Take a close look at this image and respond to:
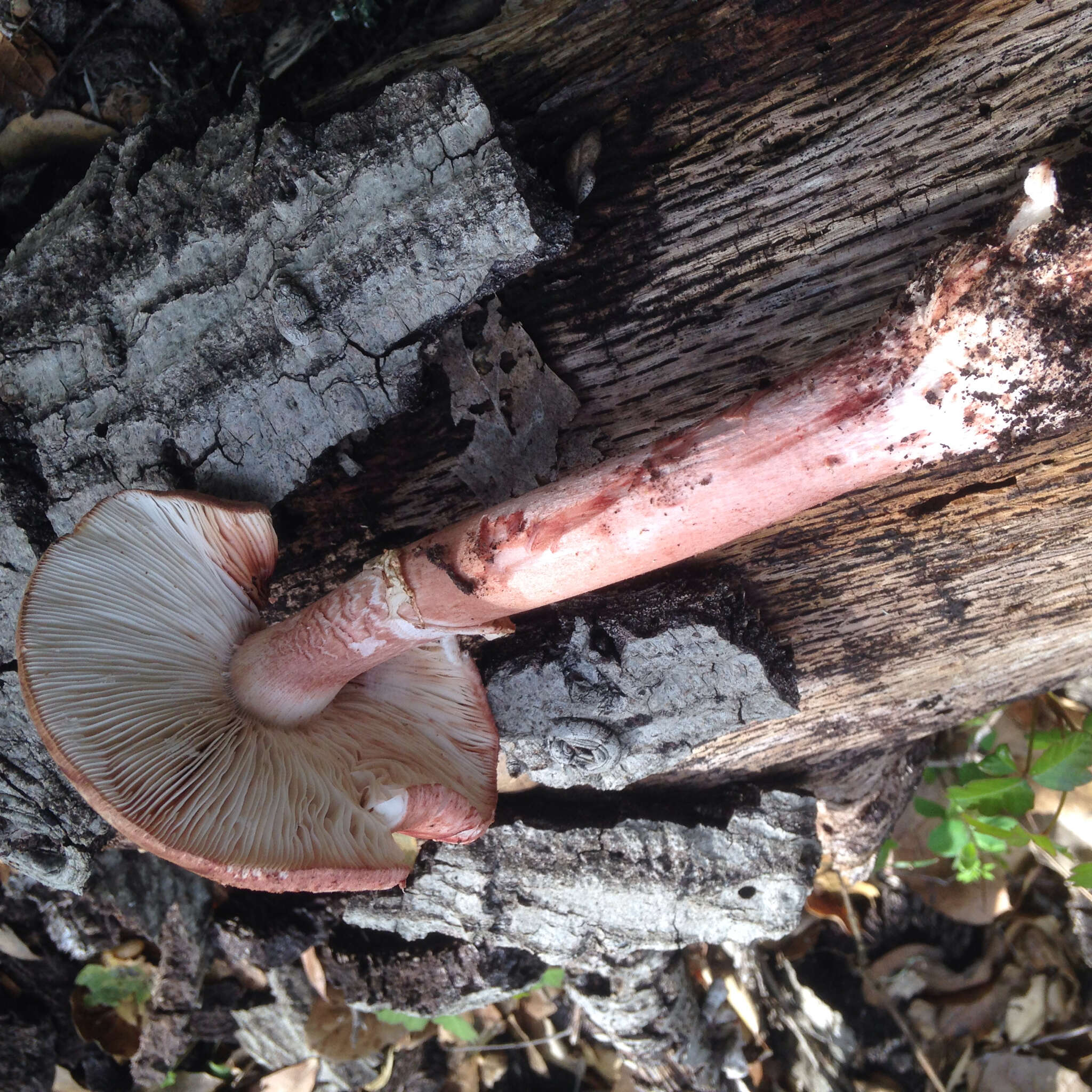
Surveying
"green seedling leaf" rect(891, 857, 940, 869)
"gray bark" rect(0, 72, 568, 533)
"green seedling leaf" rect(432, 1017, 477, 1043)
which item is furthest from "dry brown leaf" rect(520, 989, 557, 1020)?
"gray bark" rect(0, 72, 568, 533)

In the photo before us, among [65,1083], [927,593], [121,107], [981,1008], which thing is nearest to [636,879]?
[927,593]

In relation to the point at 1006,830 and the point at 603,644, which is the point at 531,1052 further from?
the point at 603,644

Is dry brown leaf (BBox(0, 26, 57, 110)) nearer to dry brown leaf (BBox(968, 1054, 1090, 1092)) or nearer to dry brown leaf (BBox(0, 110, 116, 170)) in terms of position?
dry brown leaf (BBox(0, 110, 116, 170))

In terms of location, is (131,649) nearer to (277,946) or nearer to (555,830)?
(555,830)

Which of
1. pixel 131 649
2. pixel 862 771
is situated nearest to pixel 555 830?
pixel 862 771

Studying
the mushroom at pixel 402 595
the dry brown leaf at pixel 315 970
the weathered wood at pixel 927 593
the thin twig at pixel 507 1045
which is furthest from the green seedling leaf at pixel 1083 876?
the dry brown leaf at pixel 315 970
